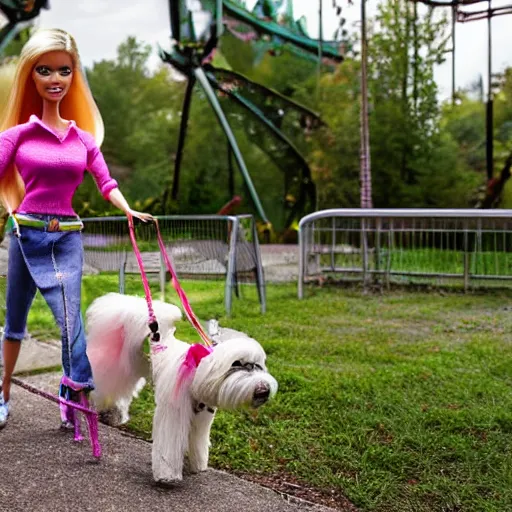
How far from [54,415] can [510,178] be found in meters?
10.1

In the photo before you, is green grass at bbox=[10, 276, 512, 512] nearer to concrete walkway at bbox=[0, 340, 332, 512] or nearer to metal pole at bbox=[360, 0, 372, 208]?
concrete walkway at bbox=[0, 340, 332, 512]

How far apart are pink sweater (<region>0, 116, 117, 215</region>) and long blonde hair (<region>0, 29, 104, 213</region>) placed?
0.09m

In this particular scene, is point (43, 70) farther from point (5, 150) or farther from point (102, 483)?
point (102, 483)

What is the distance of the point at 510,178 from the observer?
1184cm

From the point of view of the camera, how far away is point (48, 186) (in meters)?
2.99

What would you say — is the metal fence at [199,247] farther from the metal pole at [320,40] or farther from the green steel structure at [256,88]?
the metal pole at [320,40]

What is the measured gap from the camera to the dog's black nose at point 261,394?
236 centimetres

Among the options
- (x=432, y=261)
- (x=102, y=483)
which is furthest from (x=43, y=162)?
(x=432, y=261)

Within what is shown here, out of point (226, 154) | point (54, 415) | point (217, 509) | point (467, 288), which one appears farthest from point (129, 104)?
point (217, 509)

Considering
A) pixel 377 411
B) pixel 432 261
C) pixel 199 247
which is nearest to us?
pixel 377 411

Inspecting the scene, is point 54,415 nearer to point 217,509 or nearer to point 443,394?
point 217,509

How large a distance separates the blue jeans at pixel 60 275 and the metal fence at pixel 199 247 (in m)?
1.87

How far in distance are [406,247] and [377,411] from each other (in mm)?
4904

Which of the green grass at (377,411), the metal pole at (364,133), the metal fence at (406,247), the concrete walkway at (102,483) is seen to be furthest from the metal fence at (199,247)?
the metal pole at (364,133)
